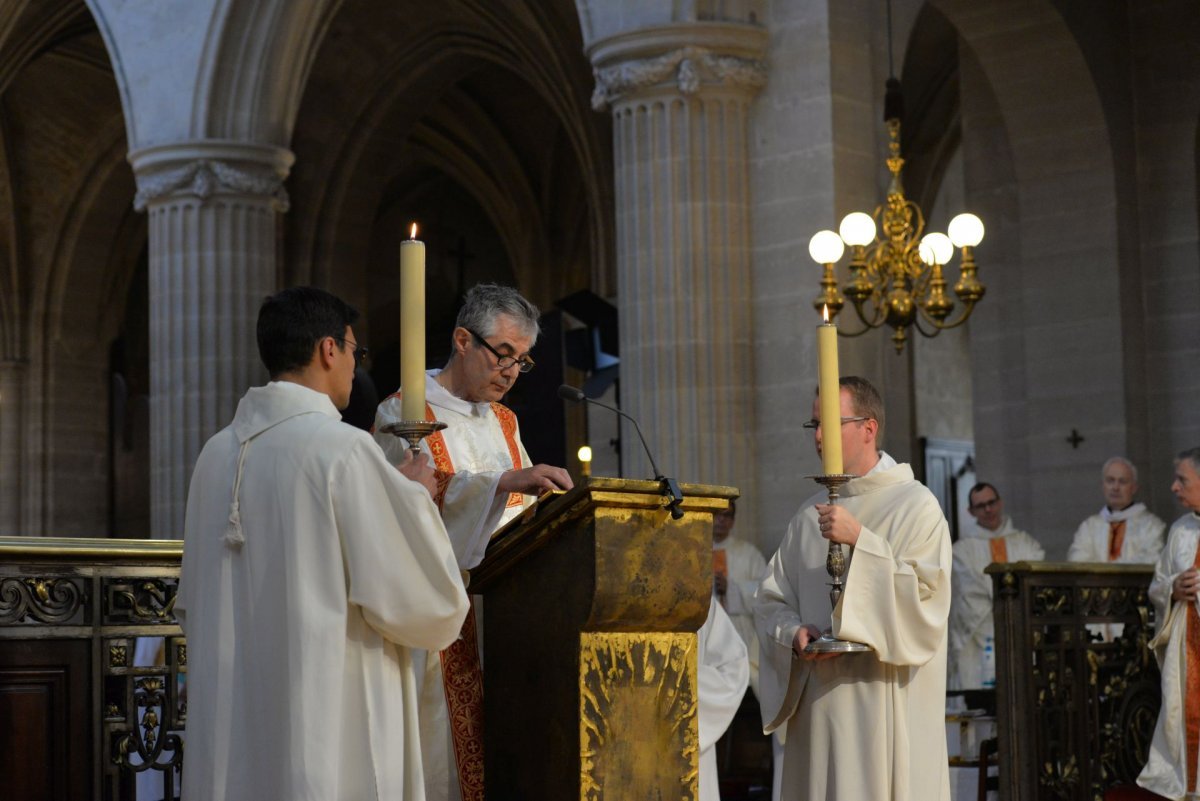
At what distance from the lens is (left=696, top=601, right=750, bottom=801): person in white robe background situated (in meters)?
6.12

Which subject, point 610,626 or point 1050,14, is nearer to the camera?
point 610,626

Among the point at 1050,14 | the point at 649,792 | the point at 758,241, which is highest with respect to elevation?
the point at 1050,14

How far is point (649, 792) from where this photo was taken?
340 cm

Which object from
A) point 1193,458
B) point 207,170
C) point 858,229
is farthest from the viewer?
point 207,170

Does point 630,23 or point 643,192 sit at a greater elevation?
point 630,23

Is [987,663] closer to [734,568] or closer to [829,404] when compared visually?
[734,568]

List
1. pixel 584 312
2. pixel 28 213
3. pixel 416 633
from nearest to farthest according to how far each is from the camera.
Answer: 1. pixel 416 633
2. pixel 584 312
3. pixel 28 213

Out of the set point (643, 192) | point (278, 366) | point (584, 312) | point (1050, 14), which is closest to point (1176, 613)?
point (643, 192)

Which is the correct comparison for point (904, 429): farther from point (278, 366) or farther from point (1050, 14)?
point (278, 366)

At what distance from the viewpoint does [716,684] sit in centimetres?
630

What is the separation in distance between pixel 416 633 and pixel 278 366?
0.60m

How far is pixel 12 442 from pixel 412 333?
60.7ft

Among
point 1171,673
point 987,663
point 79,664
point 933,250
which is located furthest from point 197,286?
point 79,664

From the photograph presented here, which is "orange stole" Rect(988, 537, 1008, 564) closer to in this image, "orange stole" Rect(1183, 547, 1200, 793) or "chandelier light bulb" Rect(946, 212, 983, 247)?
"chandelier light bulb" Rect(946, 212, 983, 247)
